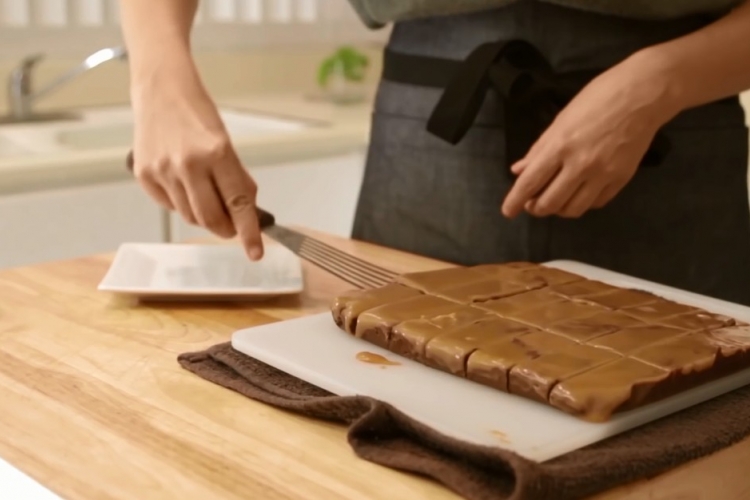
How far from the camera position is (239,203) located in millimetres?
815

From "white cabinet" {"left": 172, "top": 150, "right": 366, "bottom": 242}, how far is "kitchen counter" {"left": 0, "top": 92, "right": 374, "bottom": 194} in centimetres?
2

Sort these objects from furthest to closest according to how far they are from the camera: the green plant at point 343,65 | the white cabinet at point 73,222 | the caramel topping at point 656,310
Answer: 1. the green plant at point 343,65
2. the white cabinet at point 73,222
3. the caramel topping at point 656,310

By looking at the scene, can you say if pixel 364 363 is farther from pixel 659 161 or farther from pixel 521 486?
pixel 659 161

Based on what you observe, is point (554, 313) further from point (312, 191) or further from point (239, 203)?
point (312, 191)

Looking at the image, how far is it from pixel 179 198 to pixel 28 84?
1077mm

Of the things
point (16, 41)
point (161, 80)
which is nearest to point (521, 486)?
point (161, 80)

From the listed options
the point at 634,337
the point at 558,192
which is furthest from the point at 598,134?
the point at 634,337

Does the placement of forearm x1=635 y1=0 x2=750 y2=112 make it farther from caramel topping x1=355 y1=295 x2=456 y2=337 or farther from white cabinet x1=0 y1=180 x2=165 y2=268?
white cabinet x1=0 y1=180 x2=165 y2=268

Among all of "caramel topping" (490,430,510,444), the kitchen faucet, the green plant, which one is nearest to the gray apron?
"caramel topping" (490,430,510,444)

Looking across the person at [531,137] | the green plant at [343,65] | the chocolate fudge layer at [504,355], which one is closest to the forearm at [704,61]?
the person at [531,137]

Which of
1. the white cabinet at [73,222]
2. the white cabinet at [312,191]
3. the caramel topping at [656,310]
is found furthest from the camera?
the white cabinet at [312,191]

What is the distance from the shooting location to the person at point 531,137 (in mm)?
837

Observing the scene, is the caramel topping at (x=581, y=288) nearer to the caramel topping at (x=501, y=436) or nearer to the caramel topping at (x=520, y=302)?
the caramel topping at (x=520, y=302)

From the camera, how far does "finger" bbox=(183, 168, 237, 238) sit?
81cm
